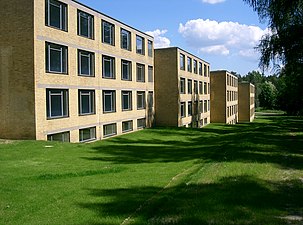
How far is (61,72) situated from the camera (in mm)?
24953

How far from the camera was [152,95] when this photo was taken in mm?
43156

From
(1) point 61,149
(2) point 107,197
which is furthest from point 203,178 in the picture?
(1) point 61,149

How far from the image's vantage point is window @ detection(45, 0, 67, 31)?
23.5 meters

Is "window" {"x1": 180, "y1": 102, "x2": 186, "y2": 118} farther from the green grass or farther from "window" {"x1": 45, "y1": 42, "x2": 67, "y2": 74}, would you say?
the green grass

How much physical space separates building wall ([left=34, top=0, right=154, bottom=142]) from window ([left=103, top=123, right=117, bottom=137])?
1.53 ft

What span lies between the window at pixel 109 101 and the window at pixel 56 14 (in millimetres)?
7749

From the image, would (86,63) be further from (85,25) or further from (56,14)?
(56,14)

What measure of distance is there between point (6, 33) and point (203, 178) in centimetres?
1719

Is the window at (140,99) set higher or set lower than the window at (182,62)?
lower

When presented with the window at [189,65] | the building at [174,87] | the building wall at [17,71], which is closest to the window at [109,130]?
the building wall at [17,71]

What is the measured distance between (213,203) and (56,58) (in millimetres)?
19232

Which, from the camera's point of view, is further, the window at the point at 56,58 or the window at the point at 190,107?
the window at the point at 190,107

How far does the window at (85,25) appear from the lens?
27.6m

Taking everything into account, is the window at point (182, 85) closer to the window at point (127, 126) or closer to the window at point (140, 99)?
the window at point (140, 99)
